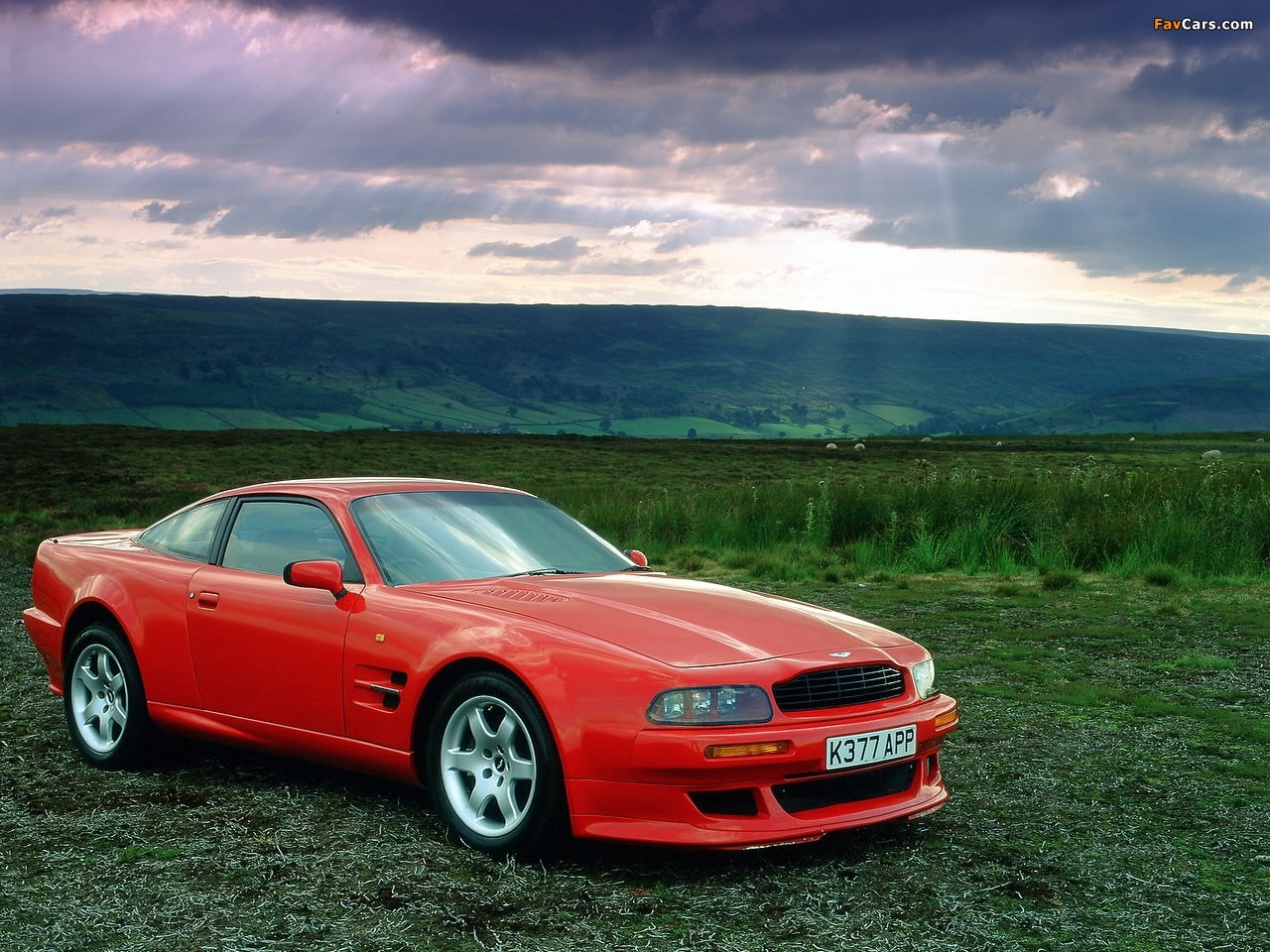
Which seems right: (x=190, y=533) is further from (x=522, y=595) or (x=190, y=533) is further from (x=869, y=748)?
(x=869, y=748)

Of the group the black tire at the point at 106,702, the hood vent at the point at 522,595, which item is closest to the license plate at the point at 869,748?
the hood vent at the point at 522,595

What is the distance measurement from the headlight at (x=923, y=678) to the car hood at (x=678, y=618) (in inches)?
4.9

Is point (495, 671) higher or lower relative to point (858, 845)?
higher

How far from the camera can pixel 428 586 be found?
511 centimetres

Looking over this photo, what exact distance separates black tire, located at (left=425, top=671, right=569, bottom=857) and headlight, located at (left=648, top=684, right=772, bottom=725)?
427 millimetres

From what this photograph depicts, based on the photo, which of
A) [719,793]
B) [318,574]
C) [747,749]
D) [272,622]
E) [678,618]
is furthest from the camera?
[272,622]

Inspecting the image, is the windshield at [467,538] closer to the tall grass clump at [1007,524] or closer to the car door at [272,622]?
the car door at [272,622]

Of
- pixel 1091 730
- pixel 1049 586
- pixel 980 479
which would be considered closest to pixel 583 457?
pixel 980 479

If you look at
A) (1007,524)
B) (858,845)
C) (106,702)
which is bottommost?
(1007,524)

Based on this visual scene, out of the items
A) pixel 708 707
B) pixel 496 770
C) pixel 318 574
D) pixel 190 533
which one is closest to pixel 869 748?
pixel 708 707

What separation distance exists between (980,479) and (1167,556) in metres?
3.10

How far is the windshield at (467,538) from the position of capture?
5.32 meters

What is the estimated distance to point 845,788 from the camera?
15.0ft

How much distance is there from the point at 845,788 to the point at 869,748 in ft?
0.68
